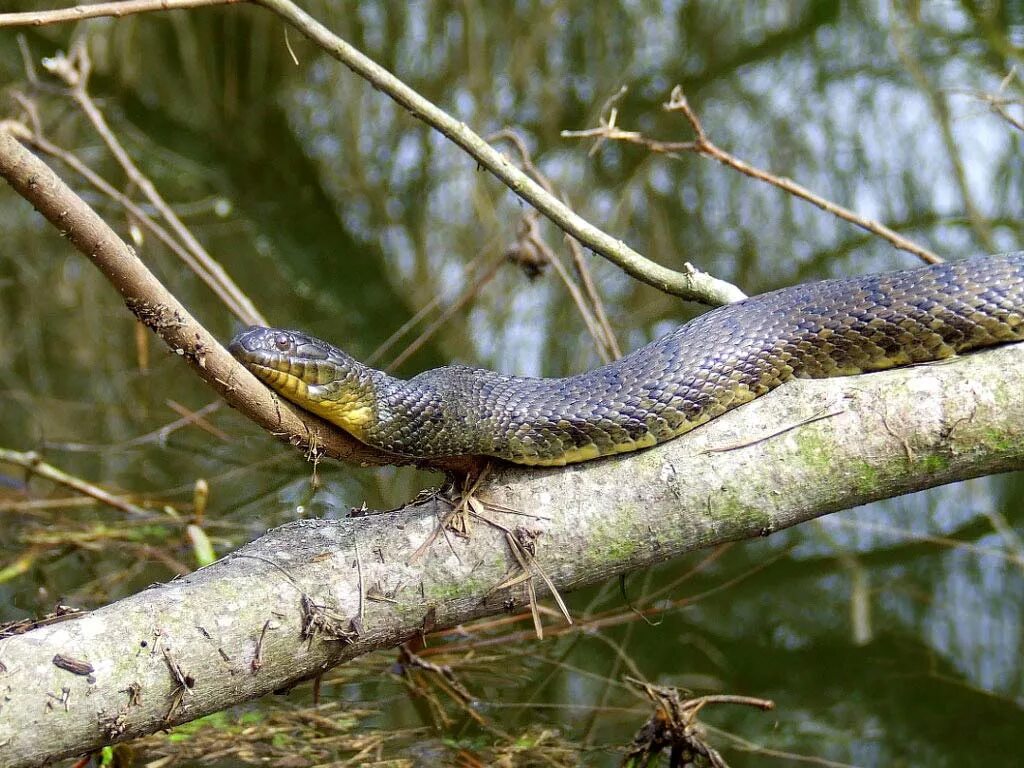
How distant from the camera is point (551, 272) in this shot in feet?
31.4

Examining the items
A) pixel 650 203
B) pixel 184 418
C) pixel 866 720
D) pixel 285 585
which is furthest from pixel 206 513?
pixel 650 203

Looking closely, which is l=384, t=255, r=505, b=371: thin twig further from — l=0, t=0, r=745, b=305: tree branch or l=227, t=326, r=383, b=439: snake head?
l=227, t=326, r=383, b=439: snake head

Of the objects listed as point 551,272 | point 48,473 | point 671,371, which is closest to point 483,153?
point 671,371

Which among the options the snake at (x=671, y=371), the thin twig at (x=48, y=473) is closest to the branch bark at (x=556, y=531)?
the snake at (x=671, y=371)

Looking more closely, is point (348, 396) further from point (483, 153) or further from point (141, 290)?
point (483, 153)

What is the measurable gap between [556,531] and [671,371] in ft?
2.46

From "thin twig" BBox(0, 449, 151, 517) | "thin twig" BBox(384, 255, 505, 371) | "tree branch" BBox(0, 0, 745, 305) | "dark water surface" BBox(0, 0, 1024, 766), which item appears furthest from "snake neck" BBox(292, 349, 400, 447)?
"thin twig" BBox(0, 449, 151, 517)

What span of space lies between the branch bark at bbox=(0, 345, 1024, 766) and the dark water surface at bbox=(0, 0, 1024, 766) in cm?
78

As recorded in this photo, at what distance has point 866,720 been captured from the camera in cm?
481

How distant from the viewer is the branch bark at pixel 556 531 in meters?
2.66

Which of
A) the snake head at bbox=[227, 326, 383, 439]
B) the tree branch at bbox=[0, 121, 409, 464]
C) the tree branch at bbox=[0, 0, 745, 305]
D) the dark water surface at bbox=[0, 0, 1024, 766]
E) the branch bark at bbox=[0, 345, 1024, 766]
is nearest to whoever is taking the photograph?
the tree branch at bbox=[0, 121, 409, 464]

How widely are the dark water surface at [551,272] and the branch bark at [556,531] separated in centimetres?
78

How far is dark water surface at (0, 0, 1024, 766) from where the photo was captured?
5020 mm

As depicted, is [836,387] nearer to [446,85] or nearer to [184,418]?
[184,418]
